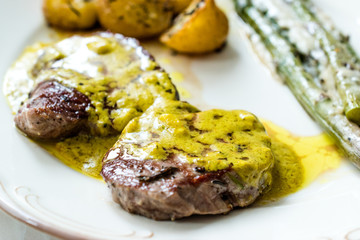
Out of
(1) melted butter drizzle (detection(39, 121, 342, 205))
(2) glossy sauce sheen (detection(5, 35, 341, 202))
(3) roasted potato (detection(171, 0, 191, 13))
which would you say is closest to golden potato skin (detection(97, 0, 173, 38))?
(3) roasted potato (detection(171, 0, 191, 13))

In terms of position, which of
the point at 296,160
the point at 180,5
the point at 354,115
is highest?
the point at 180,5

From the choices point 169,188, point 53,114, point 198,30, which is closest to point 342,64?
point 198,30

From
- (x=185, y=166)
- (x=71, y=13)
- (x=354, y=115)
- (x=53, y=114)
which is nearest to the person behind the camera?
(x=185, y=166)

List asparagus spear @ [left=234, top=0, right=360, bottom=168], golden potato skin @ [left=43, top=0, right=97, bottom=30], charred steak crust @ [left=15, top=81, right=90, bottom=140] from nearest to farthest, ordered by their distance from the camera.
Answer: charred steak crust @ [left=15, top=81, right=90, bottom=140] < asparagus spear @ [left=234, top=0, right=360, bottom=168] < golden potato skin @ [left=43, top=0, right=97, bottom=30]

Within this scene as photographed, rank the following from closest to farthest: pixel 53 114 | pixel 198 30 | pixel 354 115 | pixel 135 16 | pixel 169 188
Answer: pixel 169 188
pixel 53 114
pixel 354 115
pixel 198 30
pixel 135 16

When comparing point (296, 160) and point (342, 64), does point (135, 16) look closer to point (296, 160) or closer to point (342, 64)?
point (342, 64)

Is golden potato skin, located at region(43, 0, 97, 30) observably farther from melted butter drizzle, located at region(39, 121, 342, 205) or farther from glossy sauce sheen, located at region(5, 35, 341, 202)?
melted butter drizzle, located at region(39, 121, 342, 205)
